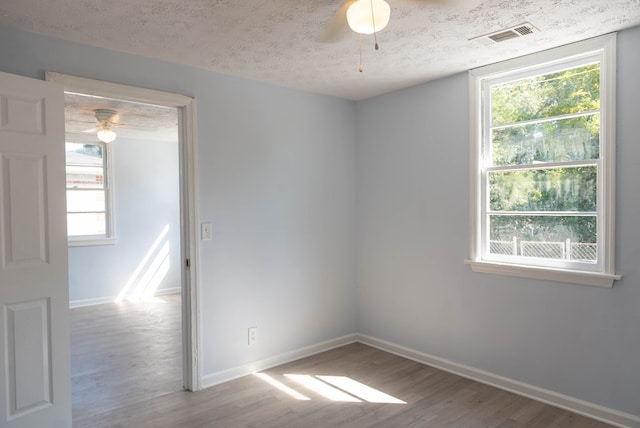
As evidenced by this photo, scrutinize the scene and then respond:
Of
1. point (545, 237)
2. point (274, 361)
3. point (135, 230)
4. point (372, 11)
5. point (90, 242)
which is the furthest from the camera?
point (135, 230)

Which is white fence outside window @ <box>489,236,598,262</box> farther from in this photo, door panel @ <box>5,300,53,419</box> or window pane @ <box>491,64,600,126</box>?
door panel @ <box>5,300,53,419</box>

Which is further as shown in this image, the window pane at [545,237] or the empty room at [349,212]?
the window pane at [545,237]

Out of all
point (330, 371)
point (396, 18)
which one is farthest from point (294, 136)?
point (330, 371)

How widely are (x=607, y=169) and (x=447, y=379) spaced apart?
195 centimetres

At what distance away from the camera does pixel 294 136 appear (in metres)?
3.84

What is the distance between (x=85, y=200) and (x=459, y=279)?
5433 millimetres

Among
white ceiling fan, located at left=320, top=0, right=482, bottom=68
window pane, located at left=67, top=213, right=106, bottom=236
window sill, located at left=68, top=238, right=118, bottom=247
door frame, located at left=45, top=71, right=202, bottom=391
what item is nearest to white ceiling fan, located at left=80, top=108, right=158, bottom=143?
window pane, located at left=67, top=213, right=106, bottom=236

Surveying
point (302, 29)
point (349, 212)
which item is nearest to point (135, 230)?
point (349, 212)

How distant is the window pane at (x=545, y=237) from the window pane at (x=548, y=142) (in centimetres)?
44

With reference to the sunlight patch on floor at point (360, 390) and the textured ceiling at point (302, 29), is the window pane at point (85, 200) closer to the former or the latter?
the textured ceiling at point (302, 29)

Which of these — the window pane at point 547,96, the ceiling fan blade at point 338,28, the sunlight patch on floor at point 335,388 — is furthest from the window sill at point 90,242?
the window pane at point 547,96

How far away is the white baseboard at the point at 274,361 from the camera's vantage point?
3.30 metres

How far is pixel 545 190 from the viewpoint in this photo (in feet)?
9.85

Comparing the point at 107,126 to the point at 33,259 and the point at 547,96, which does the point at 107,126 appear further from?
the point at 547,96
